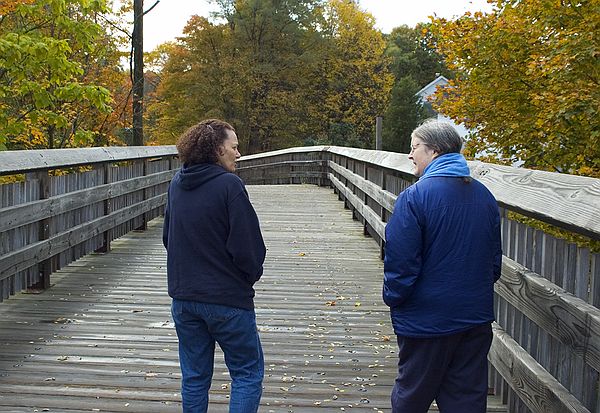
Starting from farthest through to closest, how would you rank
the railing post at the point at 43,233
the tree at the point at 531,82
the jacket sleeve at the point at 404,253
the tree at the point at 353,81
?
the tree at the point at 353,81 → the tree at the point at 531,82 → the railing post at the point at 43,233 → the jacket sleeve at the point at 404,253

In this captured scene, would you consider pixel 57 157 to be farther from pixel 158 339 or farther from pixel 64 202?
pixel 158 339

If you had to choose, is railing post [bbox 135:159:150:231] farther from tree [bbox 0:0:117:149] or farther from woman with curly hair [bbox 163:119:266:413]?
woman with curly hair [bbox 163:119:266:413]

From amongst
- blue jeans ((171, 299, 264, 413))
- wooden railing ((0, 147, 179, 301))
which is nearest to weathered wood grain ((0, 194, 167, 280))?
wooden railing ((0, 147, 179, 301))

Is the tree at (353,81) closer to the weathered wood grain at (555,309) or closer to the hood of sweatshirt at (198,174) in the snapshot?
the weathered wood grain at (555,309)

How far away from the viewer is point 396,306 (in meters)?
3.01

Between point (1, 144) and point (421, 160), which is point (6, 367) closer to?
point (421, 160)

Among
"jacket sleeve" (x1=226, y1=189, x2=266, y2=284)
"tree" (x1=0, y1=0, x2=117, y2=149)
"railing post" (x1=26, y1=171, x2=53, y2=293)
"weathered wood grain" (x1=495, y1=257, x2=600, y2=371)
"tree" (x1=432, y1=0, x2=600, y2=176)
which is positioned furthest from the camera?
"tree" (x1=0, y1=0, x2=117, y2=149)

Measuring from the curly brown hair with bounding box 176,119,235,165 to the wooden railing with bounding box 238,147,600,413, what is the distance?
1.35 m

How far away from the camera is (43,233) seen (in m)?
6.45

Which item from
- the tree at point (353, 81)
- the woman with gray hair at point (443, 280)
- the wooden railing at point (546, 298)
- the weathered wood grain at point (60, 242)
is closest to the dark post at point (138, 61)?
the weathered wood grain at point (60, 242)

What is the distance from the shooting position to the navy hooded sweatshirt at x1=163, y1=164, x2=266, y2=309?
3.30 m

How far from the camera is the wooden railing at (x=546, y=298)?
8.91 feet

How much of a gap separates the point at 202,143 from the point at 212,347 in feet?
3.07

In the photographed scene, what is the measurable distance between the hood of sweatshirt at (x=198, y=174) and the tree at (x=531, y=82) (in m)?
7.78
